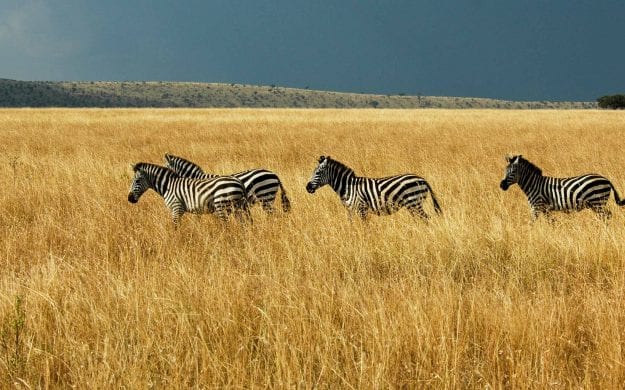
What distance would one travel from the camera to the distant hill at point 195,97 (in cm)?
11756

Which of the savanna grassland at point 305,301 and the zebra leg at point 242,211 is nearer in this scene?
the savanna grassland at point 305,301

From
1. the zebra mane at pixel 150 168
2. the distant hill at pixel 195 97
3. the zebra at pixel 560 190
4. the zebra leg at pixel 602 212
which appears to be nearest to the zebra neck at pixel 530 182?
the zebra at pixel 560 190

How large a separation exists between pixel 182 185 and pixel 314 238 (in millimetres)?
2227

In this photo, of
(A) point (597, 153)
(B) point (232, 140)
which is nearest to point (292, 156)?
(B) point (232, 140)

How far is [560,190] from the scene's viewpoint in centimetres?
798

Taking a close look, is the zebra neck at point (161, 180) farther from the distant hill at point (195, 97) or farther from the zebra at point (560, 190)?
the distant hill at point (195, 97)

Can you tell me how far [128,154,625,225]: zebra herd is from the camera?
7.43 metres

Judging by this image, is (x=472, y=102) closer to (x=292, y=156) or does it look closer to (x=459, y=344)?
(x=292, y=156)

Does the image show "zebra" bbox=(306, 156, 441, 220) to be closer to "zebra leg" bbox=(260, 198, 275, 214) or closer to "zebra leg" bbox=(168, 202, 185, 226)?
"zebra leg" bbox=(260, 198, 275, 214)

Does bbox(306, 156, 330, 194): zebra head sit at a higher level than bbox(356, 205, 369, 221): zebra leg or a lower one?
higher

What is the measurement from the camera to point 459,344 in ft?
11.1

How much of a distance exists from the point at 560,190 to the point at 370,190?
112 inches

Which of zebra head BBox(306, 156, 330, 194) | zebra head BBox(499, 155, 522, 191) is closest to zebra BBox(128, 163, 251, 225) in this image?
zebra head BBox(306, 156, 330, 194)

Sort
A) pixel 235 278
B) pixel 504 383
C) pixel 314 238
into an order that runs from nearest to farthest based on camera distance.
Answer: pixel 504 383 → pixel 235 278 → pixel 314 238
